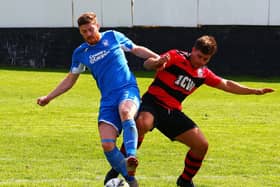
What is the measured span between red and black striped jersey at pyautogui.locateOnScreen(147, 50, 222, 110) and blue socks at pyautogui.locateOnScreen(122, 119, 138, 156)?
2.56 ft

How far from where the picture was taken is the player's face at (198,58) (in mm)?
7676

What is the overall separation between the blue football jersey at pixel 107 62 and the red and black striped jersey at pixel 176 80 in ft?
1.14

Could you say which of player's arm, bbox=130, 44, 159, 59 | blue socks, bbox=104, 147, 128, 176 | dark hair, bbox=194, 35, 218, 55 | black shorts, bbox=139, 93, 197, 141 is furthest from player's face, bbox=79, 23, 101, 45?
blue socks, bbox=104, 147, 128, 176

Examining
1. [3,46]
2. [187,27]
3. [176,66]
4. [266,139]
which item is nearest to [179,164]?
[176,66]

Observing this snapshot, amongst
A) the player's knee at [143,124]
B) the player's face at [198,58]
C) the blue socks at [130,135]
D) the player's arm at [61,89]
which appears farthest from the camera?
the player's arm at [61,89]

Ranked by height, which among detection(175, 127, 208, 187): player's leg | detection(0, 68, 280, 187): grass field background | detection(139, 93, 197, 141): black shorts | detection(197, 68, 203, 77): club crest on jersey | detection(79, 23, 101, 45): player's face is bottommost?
detection(0, 68, 280, 187): grass field background

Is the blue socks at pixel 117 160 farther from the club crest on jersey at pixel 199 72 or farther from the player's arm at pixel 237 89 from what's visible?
the player's arm at pixel 237 89

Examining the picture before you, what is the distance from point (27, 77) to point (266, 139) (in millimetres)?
13091

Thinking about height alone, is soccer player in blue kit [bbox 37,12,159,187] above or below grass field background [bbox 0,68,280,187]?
above

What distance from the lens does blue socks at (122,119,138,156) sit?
7109 millimetres

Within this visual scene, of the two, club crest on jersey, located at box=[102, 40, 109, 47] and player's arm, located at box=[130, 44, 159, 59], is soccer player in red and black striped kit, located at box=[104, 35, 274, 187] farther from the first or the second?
club crest on jersey, located at box=[102, 40, 109, 47]

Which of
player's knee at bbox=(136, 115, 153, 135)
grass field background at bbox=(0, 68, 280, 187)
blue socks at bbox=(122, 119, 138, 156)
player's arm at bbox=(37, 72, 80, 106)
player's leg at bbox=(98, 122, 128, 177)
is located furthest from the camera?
grass field background at bbox=(0, 68, 280, 187)

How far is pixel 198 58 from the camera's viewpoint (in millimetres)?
7719

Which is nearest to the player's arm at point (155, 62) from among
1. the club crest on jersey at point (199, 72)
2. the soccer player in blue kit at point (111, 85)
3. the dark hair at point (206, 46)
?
the soccer player in blue kit at point (111, 85)
